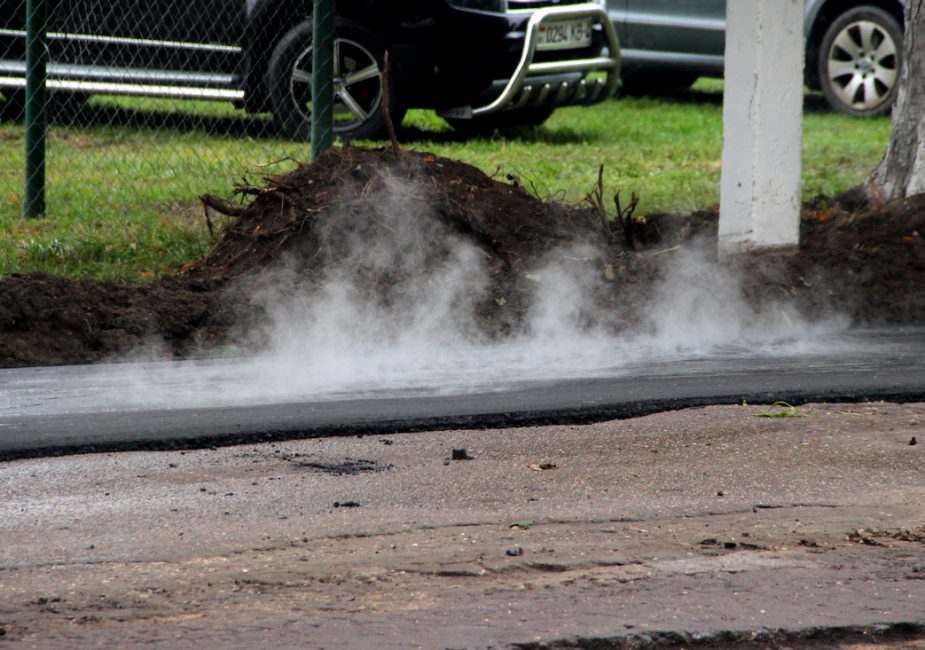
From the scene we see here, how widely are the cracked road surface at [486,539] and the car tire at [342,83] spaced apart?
192 inches

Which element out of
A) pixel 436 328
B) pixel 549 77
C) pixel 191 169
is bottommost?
pixel 436 328

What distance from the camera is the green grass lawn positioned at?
7.68 m

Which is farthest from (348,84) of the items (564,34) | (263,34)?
(564,34)

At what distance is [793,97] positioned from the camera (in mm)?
7102

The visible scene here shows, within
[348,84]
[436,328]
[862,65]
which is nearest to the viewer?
[436,328]

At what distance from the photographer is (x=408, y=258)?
6949 millimetres

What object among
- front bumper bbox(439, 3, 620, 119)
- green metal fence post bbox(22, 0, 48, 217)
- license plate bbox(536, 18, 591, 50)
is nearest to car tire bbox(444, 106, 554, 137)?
front bumper bbox(439, 3, 620, 119)

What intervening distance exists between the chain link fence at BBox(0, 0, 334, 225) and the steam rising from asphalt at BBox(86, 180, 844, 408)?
2.01m

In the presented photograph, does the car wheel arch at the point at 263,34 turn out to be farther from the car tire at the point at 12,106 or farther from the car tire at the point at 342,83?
the car tire at the point at 12,106

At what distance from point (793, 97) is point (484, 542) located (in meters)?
4.14

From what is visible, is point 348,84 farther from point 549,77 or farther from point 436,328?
point 436,328

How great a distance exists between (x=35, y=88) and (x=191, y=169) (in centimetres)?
126

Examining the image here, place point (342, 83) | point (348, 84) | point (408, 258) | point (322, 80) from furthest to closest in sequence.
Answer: point (348, 84), point (342, 83), point (322, 80), point (408, 258)

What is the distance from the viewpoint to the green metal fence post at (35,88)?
7980 millimetres
